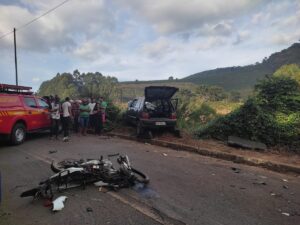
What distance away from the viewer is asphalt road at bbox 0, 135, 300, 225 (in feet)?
14.0

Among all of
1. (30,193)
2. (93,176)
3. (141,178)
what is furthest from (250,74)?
(30,193)

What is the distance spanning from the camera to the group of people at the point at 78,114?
1238 centimetres

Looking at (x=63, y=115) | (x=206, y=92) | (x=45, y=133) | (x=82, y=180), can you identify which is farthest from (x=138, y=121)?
(x=206, y=92)

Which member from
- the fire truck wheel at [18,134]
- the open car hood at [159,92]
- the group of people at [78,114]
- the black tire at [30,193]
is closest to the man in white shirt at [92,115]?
the group of people at [78,114]

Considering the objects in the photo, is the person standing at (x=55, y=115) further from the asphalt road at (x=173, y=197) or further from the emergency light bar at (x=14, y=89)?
the asphalt road at (x=173, y=197)

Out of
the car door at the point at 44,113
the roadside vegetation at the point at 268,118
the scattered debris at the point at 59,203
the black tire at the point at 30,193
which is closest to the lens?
the scattered debris at the point at 59,203

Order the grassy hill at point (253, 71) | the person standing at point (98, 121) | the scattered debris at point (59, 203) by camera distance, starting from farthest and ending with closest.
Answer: the grassy hill at point (253, 71)
the person standing at point (98, 121)
the scattered debris at point (59, 203)

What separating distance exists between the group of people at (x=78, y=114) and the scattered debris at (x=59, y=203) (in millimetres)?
7534

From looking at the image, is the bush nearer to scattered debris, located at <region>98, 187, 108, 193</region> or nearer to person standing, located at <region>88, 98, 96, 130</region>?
person standing, located at <region>88, 98, 96, 130</region>

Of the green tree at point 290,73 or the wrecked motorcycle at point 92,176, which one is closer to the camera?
the wrecked motorcycle at point 92,176

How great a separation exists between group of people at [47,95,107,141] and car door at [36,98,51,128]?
0.86 feet

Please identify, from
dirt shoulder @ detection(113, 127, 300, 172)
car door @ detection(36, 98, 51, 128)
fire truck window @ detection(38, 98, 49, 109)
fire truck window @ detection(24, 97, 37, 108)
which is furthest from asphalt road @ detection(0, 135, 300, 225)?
fire truck window @ detection(38, 98, 49, 109)

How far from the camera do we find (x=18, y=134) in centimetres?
1096

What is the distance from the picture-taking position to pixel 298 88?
11.5m
